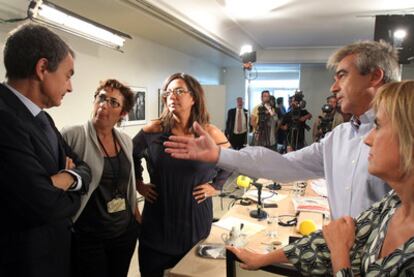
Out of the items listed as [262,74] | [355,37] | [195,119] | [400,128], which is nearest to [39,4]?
[195,119]

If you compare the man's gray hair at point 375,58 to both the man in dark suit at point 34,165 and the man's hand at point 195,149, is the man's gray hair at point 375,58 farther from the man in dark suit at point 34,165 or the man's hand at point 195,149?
the man in dark suit at point 34,165

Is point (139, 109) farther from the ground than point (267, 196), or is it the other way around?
point (139, 109)

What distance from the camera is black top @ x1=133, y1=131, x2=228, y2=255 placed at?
65.4 inches

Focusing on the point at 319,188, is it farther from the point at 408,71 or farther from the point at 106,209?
the point at 408,71

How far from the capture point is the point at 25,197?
1.06 metres

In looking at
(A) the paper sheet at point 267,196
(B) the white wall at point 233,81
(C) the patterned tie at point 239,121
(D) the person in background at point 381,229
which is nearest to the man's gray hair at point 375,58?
(D) the person in background at point 381,229

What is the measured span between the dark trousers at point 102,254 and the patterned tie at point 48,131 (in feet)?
1.78

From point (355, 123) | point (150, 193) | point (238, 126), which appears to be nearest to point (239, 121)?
point (238, 126)

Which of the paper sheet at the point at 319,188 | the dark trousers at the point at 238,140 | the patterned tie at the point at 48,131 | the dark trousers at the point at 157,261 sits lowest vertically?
the dark trousers at the point at 157,261

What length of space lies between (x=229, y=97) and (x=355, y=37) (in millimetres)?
4137

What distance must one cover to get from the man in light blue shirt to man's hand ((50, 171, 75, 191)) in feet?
1.40

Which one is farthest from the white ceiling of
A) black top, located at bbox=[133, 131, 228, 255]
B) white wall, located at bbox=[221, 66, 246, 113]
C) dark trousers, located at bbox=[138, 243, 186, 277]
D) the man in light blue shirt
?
white wall, located at bbox=[221, 66, 246, 113]

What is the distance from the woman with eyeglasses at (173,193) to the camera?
166 cm

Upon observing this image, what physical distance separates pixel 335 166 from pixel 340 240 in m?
0.58
